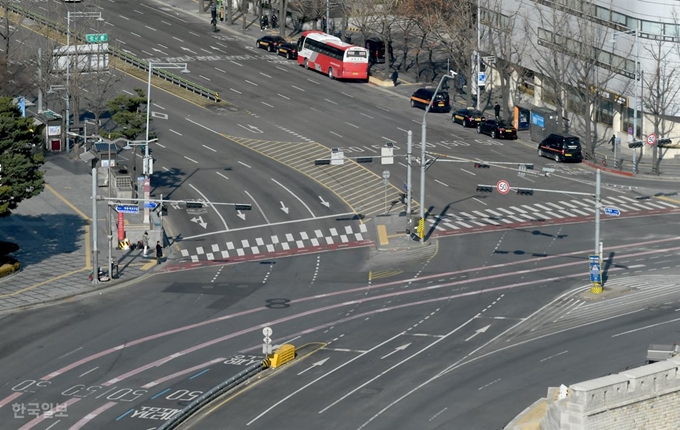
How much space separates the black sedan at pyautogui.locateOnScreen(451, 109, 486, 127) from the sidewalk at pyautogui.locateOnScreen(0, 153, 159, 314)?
3697 cm

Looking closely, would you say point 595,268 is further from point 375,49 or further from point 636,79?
point 375,49

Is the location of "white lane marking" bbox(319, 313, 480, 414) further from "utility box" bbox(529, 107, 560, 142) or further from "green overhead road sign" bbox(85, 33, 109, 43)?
"utility box" bbox(529, 107, 560, 142)

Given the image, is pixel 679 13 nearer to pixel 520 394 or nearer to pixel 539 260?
pixel 539 260

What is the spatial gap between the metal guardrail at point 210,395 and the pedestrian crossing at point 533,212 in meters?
35.2

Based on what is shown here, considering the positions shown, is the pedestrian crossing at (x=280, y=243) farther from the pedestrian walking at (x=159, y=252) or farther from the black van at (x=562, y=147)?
the black van at (x=562, y=147)

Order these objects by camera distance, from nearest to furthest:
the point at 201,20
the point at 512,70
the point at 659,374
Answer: the point at 659,374, the point at 512,70, the point at 201,20

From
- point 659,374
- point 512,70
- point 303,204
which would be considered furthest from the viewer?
point 512,70

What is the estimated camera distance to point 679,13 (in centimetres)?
12556

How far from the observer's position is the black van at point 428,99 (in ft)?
465

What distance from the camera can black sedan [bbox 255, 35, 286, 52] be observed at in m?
160

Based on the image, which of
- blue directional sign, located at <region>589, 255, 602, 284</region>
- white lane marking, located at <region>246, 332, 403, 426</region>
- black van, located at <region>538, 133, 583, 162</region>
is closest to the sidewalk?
white lane marking, located at <region>246, 332, 403, 426</region>

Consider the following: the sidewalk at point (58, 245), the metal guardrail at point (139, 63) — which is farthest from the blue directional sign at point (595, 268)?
the metal guardrail at point (139, 63)

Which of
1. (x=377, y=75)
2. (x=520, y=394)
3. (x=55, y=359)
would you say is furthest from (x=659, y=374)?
(x=377, y=75)

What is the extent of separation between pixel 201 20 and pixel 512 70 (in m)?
46.5
